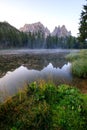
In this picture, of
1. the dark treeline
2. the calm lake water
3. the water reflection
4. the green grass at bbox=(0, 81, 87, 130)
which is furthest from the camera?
the dark treeline

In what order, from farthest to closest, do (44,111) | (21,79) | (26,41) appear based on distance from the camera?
1. (26,41)
2. (21,79)
3. (44,111)

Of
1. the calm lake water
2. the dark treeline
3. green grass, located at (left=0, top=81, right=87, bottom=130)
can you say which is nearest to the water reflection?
the calm lake water

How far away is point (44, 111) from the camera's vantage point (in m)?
5.72

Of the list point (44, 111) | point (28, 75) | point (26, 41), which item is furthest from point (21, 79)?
point (26, 41)

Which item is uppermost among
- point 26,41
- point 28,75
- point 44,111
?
point 26,41

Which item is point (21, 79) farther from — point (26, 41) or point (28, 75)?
point (26, 41)

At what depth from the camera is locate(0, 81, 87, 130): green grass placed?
211 inches

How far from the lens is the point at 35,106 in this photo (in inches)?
241

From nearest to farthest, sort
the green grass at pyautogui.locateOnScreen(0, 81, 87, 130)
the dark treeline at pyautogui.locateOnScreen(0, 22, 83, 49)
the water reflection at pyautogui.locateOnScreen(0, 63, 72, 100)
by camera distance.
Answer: the green grass at pyautogui.locateOnScreen(0, 81, 87, 130), the water reflection at pyautogui.locateOnScreen(0, 63, 72, 100), the dark treeline at pyautogui.locateOnScreen(0, 22, 83, 49)

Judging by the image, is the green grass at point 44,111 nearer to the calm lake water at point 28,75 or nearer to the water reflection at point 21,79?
Answer: the calm lake water at point 28,75

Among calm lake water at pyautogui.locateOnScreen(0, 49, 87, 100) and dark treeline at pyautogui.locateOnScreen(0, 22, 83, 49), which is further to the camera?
dark treeline at pyautogui.locateOnScreen(0, 22, 83, 49)

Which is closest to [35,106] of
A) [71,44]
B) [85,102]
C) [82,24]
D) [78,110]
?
[78,110]

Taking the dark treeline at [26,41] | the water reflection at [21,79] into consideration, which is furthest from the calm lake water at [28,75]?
the dark treeline at [26,41]

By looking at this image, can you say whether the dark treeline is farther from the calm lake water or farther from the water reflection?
the water reflection
